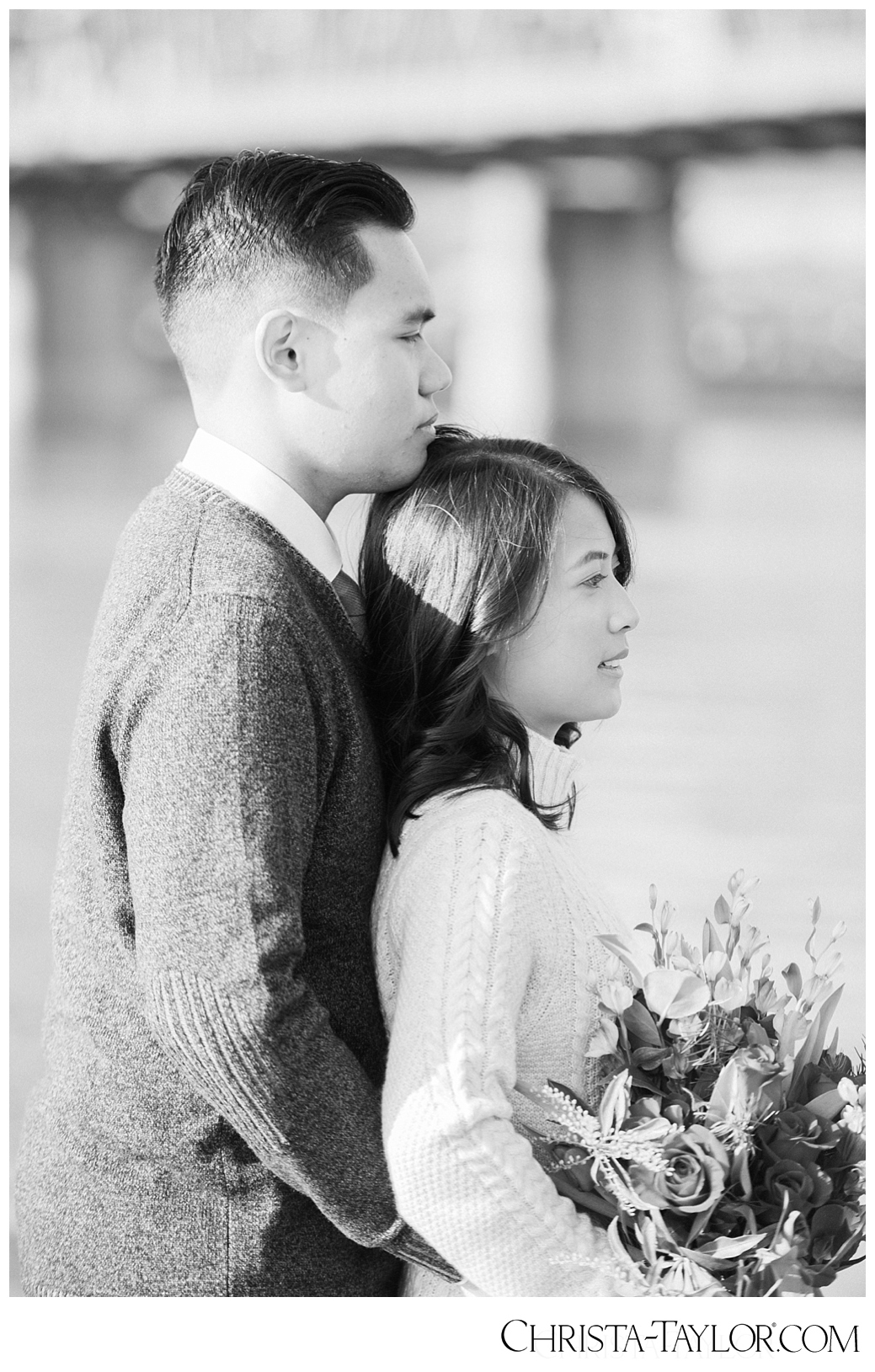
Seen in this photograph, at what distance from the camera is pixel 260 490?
150 centimetres

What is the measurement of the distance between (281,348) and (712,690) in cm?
521

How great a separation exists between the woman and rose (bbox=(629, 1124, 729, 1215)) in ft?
Answer: 0.28

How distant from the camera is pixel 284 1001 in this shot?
52.2 inches

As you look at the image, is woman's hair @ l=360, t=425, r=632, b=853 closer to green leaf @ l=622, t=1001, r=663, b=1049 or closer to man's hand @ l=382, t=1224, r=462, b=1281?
green leaf @ l=622, t=1001, r=663, b=1049

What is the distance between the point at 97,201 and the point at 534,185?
215cm

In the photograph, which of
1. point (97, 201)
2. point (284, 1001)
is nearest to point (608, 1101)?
point (284, 1001)

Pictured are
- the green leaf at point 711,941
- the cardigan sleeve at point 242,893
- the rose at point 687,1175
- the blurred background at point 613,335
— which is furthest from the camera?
the blurred background at point 613,335

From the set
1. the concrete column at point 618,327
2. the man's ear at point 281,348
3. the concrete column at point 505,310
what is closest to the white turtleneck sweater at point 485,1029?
the man's ear at point 281,348

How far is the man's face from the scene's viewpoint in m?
1.53

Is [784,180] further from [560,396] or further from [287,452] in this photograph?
[287,452]

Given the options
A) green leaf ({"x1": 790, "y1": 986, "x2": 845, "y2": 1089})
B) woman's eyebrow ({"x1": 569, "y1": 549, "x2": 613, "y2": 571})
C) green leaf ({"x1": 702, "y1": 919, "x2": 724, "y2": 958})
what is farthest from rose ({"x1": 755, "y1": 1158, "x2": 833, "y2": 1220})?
woman's eyebrow ({"x1": 569, "y1": 549, "x2": 613, "y2": 571})

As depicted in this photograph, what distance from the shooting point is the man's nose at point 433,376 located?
161 centimetres

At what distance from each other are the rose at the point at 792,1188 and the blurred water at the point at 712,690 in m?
2.01

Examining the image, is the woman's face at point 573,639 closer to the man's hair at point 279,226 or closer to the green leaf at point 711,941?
the green leaf at point 711,941
